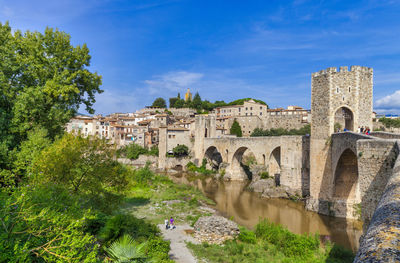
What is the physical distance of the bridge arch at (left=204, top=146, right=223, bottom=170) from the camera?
152 feet

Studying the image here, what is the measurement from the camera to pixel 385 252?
2.35 m

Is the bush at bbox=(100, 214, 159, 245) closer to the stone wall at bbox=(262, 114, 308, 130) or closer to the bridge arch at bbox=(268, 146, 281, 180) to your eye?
the bridge arch at bbox=(268, 146, 281, 180)

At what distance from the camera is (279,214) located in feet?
70.7

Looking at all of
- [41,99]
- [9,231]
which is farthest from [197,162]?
[9,231]

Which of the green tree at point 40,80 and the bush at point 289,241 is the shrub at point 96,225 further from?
the bush at point 289,241

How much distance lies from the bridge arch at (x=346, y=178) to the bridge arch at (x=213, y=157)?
28.1 metres

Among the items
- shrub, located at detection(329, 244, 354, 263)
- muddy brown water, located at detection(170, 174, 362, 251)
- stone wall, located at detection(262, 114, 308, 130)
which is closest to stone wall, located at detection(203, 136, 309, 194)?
muddy brown water, located at detection(170, 174, 362, 251)

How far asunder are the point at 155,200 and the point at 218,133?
115ft

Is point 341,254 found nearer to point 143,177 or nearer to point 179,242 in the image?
point 179,242

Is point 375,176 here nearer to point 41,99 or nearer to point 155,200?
point 41,99

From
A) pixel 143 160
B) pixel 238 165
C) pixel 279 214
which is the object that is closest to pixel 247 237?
pixel 279 214

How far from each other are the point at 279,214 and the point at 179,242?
11.3 meters

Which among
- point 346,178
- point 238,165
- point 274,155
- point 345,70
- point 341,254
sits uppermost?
point 345,70

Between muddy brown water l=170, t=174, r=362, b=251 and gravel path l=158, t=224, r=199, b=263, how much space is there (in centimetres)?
541
